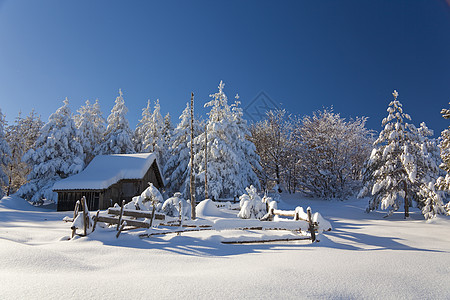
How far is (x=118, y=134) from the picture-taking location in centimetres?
3478

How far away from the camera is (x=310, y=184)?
34281 millimetres

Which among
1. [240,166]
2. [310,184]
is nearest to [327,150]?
[310,184]

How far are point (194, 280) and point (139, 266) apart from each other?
5.95 ft

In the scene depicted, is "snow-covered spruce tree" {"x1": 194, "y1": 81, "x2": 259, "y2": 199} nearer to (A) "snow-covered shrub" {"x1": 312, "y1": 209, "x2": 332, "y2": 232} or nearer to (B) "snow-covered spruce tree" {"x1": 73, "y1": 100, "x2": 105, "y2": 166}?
(B) "snow-covered spruce tree" {"x1": 73, "y1": 100, "x2": 105, "y2": 166}

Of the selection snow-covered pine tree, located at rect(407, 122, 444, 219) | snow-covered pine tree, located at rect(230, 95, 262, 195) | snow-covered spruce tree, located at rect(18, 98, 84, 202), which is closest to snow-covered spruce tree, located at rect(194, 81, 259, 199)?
snow-covered pine tree, located at rect(230, 95, 262, 195)

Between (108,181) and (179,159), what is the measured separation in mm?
10543

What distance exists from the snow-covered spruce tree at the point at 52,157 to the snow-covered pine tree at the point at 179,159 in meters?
10.3

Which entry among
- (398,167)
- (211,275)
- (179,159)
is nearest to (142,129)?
(179,159)

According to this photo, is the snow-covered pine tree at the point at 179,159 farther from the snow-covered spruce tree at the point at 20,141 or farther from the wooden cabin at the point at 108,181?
the snow-covered spruce tree at the point at 20,141

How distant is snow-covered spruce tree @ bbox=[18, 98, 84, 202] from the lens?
27.7 meters

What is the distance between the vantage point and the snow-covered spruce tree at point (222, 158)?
28594mm

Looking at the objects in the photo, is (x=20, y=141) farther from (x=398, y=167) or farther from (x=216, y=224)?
(x=398, y=167)

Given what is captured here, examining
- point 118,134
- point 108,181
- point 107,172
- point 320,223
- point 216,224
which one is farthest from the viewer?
point 118,134

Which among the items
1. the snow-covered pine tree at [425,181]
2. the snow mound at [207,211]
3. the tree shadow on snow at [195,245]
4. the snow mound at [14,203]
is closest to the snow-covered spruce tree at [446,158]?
the snow-covered pine tree at [425,181]
